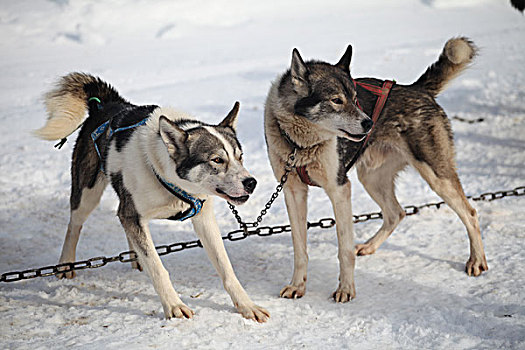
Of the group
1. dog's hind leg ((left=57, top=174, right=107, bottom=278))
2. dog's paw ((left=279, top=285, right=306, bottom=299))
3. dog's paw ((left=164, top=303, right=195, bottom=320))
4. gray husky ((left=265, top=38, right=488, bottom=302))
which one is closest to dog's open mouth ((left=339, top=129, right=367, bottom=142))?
gray husky ((left=265, top=38, right=488, bottom=302))

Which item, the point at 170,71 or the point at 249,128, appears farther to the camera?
the point at 170,71

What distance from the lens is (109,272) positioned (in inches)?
137

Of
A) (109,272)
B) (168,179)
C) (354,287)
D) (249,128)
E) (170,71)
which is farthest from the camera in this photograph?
(170,71)

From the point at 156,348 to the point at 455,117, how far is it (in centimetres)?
629

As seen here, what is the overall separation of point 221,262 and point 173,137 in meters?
0.76

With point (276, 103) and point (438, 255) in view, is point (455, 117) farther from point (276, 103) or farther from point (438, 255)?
point (276, 103)

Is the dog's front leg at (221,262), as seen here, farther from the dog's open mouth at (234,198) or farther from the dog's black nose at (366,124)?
the dog's black nose at (366,124)

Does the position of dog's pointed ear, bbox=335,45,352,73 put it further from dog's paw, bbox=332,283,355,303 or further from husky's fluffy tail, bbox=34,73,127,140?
husky's fluffy tail, bbox=34,73,127,140

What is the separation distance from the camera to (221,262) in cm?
275

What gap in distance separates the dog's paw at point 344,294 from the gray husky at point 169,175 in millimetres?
483

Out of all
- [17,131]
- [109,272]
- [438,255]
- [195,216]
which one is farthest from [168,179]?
[17,131]

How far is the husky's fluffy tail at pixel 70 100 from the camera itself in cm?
326

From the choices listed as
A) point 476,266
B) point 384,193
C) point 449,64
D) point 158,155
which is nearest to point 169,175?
point 158,155

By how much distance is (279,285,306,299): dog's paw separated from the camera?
9.83 ft
